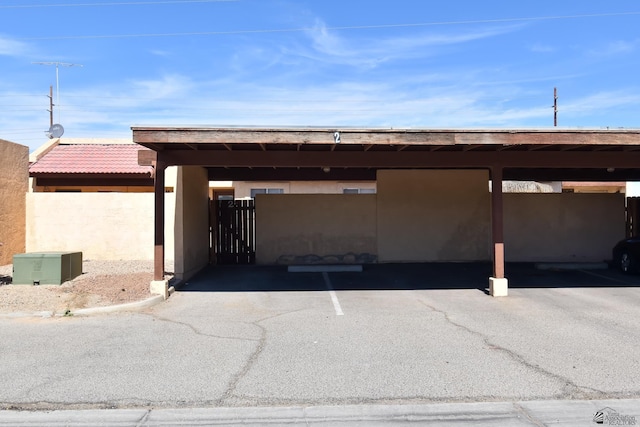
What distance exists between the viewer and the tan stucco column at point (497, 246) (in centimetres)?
1124

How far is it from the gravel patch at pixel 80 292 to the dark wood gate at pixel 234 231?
11.6 feet

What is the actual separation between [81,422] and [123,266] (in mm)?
10524

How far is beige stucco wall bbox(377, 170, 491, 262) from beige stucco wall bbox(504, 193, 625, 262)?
98 centimetres

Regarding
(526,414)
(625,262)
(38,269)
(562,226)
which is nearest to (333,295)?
(38,269)

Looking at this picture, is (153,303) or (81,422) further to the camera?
(153,303)

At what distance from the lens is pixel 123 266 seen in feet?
48.5

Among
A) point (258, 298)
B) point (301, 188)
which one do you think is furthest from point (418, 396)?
point (301, 188)

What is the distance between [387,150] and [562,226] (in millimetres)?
9197

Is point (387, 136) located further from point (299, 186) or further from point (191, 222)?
point (299, 186)

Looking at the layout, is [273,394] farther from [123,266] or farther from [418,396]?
[123,266]

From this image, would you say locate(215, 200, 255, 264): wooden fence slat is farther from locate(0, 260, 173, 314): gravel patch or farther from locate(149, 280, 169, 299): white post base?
locate(149, 280, 169, 299): white post base

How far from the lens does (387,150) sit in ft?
37.0

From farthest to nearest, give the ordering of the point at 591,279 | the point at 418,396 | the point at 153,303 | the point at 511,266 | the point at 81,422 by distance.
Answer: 1. the point at 511,266
2. the point at 591,279
3. the point at 153,303
4. the point at 418,396
5. the point at 81,422

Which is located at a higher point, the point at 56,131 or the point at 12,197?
the point at 56,131
